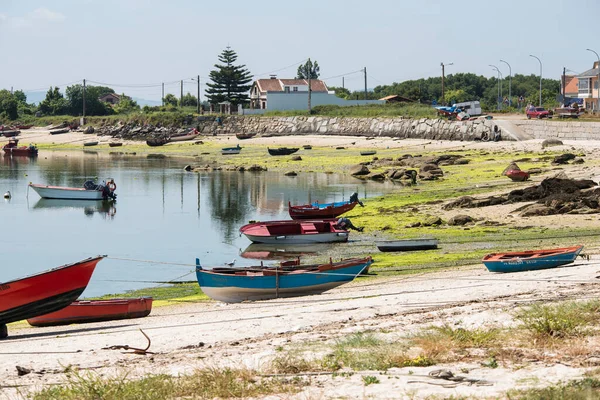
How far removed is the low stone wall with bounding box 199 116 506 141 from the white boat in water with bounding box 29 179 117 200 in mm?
37418

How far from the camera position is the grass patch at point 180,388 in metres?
11.9

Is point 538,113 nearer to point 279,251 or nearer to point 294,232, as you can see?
point 294,232

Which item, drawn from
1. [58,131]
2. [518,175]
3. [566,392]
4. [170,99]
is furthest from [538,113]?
[170,99]

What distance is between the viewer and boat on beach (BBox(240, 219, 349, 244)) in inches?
1406

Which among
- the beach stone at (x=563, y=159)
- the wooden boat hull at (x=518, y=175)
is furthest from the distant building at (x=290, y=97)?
the wooden boat hull at (x=518, y=175)

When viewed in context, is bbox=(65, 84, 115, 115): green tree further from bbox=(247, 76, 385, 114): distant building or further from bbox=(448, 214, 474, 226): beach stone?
bbox=(448, 214, 474, 226): beach stone

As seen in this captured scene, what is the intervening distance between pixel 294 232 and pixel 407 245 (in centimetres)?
667

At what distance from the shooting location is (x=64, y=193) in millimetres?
57656

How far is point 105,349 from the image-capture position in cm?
1628

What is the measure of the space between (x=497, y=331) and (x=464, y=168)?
149ft

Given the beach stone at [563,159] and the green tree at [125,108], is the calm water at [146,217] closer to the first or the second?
the beach stone at [563,159]

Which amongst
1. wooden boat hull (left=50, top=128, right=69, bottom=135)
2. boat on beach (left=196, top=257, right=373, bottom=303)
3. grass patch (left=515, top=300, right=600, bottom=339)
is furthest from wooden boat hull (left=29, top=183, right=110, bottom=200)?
wooden boat hull (left=50, top=128, right=69, bottom=135)

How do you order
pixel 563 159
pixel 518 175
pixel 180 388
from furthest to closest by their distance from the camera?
pixel 563 159 → pixel 518 175 → pixel 180 388

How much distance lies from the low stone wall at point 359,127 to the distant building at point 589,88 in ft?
103
